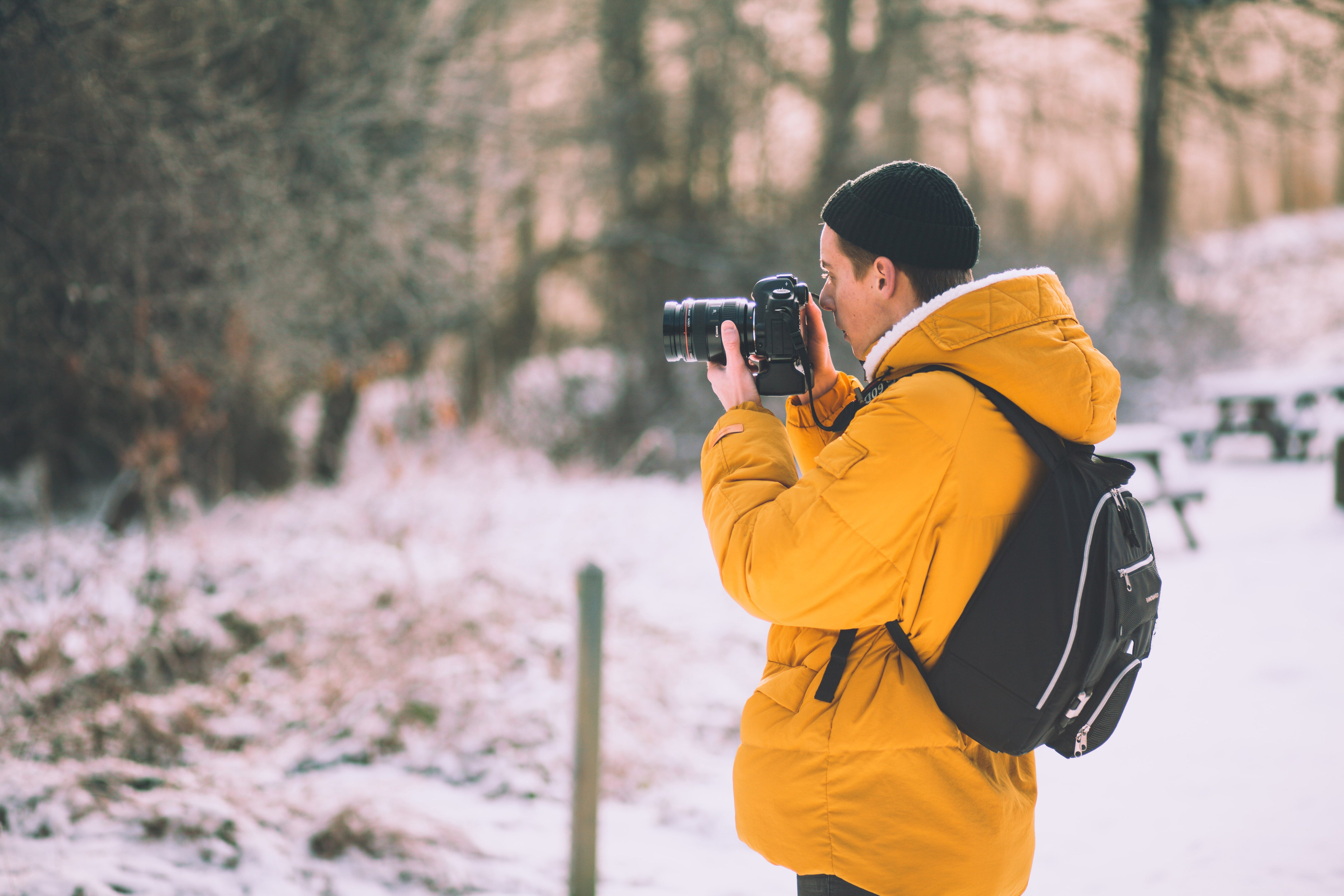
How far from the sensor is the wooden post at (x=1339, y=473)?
628 centimetres

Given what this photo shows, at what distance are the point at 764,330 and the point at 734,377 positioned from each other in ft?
0.38

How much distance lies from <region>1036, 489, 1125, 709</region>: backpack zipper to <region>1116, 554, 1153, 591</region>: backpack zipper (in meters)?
0.05

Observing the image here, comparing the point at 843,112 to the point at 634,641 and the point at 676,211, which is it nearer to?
the point at 676,211

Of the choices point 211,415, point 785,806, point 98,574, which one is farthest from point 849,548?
point 211,415

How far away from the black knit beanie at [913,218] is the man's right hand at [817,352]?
26cm

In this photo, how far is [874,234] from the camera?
140cm

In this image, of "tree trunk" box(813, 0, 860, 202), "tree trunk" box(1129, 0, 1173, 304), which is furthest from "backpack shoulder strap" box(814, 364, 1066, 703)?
"tree trunk" box(1129, 0, 1173, 304)

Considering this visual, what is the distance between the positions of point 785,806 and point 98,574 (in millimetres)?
4472

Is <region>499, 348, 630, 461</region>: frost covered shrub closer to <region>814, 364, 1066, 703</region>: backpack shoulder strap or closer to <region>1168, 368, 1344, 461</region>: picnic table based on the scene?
<region>1168, 368, 1344, 461</region>: picnic table

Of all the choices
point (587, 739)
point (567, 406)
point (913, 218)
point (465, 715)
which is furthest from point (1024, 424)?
point (567, 406)

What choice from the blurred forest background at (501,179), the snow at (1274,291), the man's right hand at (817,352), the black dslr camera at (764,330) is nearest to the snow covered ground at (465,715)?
the blurred forest background at (501,179)

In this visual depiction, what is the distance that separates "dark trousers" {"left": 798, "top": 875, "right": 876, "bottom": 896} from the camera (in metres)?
1.33

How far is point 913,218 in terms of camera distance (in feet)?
4.52

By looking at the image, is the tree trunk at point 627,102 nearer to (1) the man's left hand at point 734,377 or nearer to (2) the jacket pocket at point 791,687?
(1) the man's left hand at point 734,377
